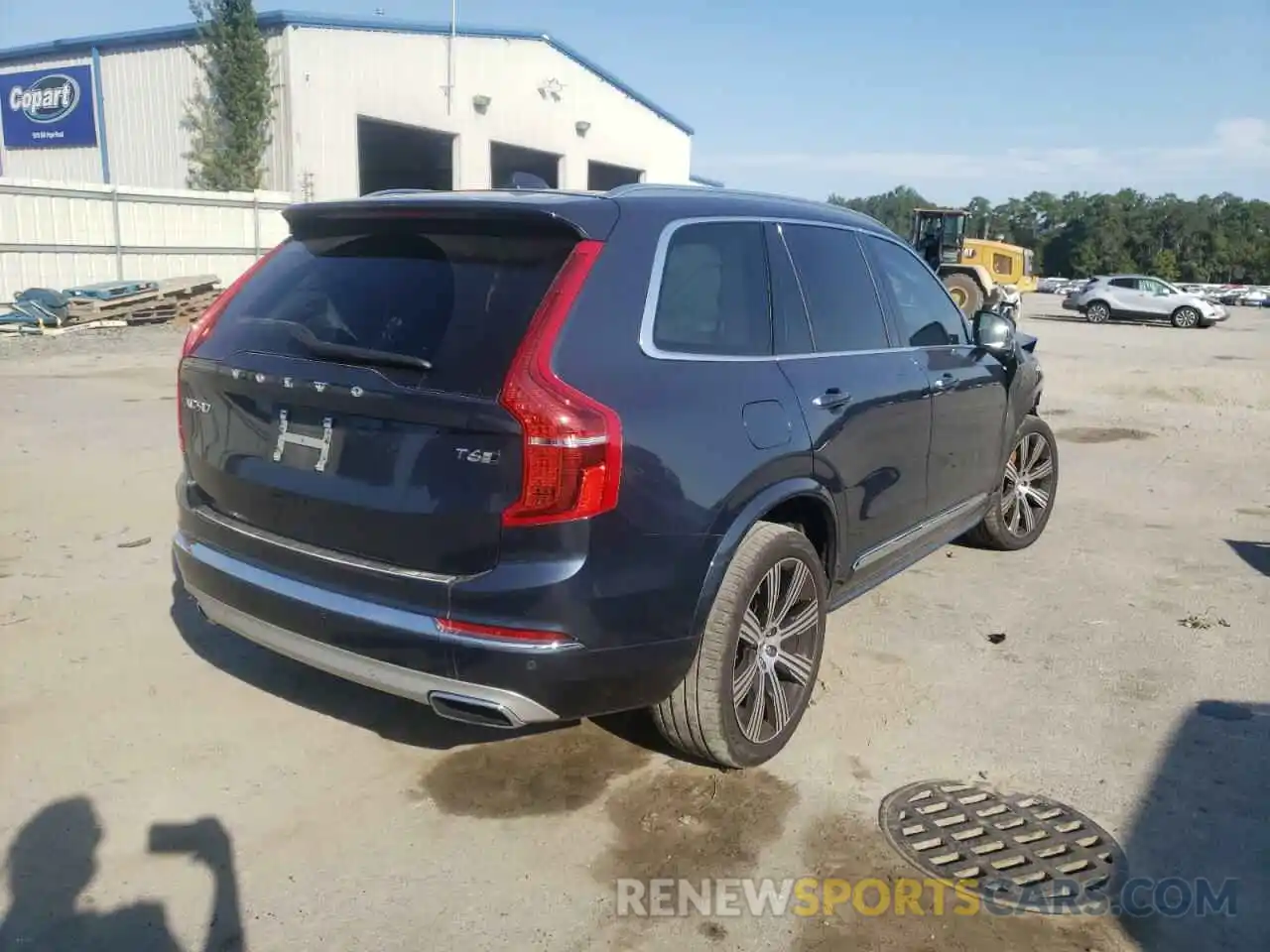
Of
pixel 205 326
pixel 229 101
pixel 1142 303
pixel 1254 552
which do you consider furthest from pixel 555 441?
pixel 1142 303

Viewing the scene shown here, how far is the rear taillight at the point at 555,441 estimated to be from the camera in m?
2.58

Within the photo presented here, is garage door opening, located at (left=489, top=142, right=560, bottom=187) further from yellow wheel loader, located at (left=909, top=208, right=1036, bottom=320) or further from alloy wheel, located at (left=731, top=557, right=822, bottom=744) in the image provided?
alloy wheel, located at (left=731, top=557, right=822, bottom=744)

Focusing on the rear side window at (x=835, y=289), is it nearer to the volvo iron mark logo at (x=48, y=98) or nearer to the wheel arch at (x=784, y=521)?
the wheel arch at (x=784, y=521)

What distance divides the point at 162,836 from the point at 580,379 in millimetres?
1809

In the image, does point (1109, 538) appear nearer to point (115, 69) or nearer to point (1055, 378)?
point (1055, 378)

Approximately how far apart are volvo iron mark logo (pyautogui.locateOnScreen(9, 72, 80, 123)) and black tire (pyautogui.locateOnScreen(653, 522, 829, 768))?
27292mm

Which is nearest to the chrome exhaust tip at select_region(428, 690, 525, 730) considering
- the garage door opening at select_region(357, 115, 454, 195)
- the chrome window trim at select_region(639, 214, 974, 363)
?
the chrome window trim at select_region(639, 214, 974, 363)

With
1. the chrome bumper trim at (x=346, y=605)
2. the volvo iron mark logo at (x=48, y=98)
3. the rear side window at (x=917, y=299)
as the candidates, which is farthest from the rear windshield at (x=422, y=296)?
the volvo iron mark logo at (x=48, y=98)

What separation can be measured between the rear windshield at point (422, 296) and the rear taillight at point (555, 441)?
7cm

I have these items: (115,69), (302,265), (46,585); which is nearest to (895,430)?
(302,265)

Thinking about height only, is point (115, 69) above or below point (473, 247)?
above

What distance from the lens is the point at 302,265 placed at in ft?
10.9

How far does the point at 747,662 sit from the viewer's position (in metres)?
3.31

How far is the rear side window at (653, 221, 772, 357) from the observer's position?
307cm
